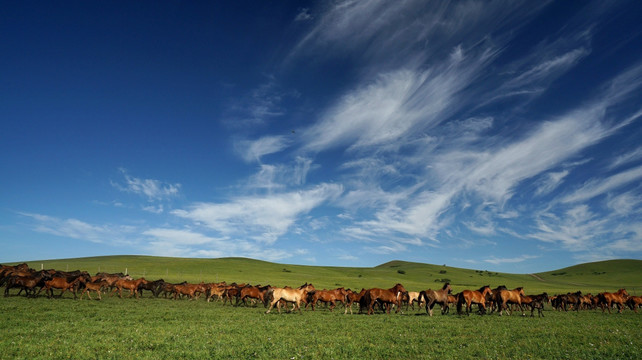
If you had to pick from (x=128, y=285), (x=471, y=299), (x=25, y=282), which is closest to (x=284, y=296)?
(x=471, y=299)

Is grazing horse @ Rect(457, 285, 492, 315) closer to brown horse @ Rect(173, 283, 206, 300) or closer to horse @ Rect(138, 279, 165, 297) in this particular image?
brown horse @ Rect(173, 283, 206, 300)

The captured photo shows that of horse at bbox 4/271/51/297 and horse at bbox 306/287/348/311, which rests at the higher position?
horse at bbox 4/271/51/297

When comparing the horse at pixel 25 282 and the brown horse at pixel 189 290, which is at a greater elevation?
the horse at pixel 25 282

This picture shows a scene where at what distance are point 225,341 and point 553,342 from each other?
13.2m

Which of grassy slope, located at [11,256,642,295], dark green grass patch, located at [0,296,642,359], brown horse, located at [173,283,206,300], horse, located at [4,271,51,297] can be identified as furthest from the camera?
grassy slope, located at [11,256,642,295]

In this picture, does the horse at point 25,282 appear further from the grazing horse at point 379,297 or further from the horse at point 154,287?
the grazing horse at point 379,297

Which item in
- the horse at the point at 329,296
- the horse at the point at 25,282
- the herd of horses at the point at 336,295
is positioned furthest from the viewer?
the horse at the point at 329,296

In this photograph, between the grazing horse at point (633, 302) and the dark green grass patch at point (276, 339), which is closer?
the dark green grass patch at point (276, 339)

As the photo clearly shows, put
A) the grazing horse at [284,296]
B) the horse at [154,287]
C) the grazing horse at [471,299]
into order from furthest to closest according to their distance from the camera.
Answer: the horse at [154,287] < the grazing horse at [471,299] < the grazing horse at [284,296]

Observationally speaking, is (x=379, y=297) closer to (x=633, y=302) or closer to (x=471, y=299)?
(x=471, y=299)

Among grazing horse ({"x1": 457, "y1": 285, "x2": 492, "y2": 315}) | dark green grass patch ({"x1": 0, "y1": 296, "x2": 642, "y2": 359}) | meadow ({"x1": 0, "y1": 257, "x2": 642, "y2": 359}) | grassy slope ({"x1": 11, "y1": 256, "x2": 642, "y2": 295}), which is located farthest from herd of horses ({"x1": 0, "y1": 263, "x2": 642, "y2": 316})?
grassy slope ({"x1": 11, "y1": 256, "x2": 642, "y2": 295})

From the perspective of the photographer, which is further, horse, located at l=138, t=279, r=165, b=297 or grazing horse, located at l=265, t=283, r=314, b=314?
horse, located at l=138, t=279, r=165, b=297

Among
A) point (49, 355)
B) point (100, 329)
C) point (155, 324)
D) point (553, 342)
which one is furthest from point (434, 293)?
point (49, 355)

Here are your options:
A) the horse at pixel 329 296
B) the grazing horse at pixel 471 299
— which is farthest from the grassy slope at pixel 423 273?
the grazing horse at pixel 471 299
